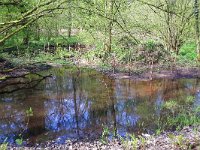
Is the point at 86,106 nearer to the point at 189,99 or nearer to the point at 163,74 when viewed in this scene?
the point at 189,99

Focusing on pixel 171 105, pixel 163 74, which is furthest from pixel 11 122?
pixel 163 74

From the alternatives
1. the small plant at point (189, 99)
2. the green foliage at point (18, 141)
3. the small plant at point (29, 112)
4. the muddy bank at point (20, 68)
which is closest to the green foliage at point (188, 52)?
the small plant at point (189, 99)

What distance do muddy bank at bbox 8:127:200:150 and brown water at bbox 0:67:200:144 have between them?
3.76 feet

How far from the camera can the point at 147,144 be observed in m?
10.7

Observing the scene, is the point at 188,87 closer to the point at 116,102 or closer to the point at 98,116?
the point at 116,102

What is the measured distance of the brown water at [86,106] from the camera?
547 inches

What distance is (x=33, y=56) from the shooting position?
109 ft

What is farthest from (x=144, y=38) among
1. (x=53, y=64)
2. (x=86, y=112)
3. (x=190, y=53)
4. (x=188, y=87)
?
(x=86, y=112)

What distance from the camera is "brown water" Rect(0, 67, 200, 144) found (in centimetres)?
1389

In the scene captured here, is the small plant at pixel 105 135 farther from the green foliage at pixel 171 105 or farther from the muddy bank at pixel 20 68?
the muddy bank at pixel 20 68

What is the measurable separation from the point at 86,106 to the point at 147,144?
24.1ft

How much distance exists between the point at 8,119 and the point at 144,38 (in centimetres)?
2143

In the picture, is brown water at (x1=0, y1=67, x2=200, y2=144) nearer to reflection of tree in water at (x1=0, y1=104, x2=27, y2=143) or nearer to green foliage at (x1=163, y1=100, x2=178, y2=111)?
reflection of tree in water at (x1=0, y1=104, x2=27, y2=143)

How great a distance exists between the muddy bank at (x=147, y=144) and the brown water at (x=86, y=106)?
3.76ft
